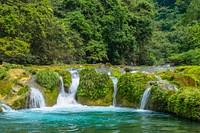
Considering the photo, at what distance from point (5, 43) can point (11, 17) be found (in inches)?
72.9

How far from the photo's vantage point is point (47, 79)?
17.7 metres

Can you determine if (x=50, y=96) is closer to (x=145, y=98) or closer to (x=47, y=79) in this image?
(x=47, y=79)

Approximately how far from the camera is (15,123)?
1143 cm

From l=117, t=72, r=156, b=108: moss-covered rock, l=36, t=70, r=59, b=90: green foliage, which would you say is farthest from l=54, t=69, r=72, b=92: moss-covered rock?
l=117, t=72, r=156, b=108: moss-covered rock

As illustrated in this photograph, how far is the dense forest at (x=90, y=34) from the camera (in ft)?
76.4

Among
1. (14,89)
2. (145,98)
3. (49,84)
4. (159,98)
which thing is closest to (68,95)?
(49,84)

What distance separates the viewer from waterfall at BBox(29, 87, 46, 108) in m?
16.4

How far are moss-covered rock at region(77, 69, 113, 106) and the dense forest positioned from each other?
634cm

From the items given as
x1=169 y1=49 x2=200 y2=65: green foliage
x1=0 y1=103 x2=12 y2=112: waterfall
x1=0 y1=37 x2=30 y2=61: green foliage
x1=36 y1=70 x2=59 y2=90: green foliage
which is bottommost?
x1=0 y1=103 x2=12 y2=112: waterfall

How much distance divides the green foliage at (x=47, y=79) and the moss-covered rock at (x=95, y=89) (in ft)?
4.74

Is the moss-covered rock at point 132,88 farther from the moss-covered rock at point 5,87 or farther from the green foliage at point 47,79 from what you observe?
the moss-covered rock at point 5,87

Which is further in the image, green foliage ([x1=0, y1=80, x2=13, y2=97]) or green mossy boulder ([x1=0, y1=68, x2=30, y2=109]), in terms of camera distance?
green foliage ([x1=0, y1=80, x2=13, y2=97])

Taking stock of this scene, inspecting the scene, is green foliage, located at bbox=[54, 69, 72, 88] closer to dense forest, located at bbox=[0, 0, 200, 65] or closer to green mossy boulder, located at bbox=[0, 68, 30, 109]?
green mossy boulder, located at bbox=[0, 68, 30, 109]

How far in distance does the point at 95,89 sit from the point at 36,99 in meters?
3.38
